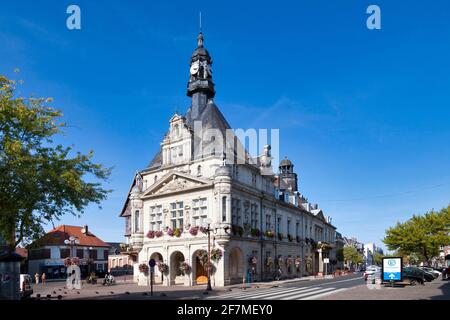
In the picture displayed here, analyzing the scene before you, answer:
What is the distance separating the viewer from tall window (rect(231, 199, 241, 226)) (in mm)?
41000

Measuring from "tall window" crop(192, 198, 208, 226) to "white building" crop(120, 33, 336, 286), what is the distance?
10cm

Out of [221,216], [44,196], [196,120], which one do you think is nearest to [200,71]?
[196,120]

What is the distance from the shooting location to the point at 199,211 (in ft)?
137

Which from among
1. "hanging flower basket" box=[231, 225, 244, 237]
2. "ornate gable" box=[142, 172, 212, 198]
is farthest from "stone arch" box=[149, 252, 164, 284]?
"hanging flower basket" box=[231, 225, 244, 237]

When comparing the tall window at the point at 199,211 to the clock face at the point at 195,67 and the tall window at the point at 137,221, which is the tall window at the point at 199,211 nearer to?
the tall window at the point at 137,221

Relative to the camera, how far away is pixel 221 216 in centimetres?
3912

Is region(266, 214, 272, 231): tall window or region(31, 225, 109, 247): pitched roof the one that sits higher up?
region(266, 214, 272, 231): tall window

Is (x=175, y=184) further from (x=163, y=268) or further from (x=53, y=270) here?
(x=53, y=270)

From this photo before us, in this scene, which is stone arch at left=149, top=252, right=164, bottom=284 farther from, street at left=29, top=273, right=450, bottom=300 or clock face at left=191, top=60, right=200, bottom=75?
clock face at left=191, top=60, right=200, bottom=75

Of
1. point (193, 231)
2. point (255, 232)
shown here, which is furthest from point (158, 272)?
point (255, 232)

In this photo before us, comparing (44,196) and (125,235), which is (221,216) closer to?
(44,196)

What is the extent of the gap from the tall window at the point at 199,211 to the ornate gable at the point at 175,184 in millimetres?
1504

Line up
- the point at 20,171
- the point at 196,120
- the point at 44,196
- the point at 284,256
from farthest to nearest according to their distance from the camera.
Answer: the point at 284,256
the point at 196,120
the point at 44,196
the point at 20,171

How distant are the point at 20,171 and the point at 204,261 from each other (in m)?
23.7
